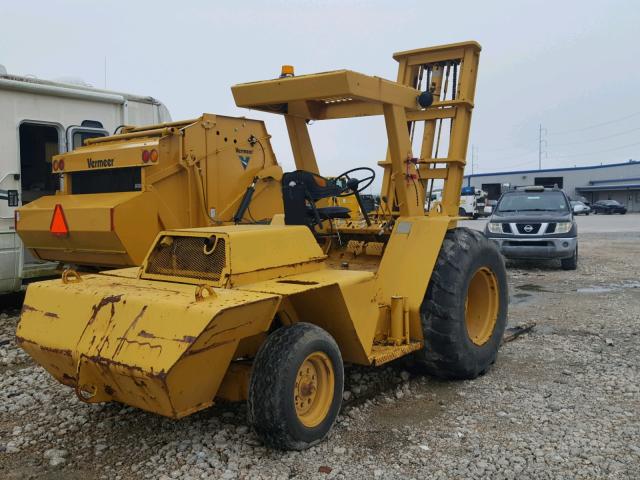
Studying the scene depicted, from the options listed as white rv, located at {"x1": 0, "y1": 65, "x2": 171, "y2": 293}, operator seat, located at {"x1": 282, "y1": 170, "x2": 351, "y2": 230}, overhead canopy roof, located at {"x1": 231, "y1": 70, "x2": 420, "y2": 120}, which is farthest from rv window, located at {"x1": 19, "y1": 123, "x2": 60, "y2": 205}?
operator seat, located at {"x1": 282, "y1": 170, "x2": 351, "y2": 230}

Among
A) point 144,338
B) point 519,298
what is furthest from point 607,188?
point 144,338

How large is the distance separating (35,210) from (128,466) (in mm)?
4520

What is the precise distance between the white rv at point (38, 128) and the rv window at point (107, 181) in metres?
0.88

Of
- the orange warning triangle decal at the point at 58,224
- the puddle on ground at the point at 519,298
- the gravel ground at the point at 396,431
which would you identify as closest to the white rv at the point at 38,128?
the orange warning triangle decal at the point at 58,224

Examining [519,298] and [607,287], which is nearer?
[519,298]

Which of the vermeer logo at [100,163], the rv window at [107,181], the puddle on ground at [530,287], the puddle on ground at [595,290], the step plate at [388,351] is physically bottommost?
the puddle on ground at [530,287]

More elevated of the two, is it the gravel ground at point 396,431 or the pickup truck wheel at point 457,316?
the pickup truck wheel at point 457,316

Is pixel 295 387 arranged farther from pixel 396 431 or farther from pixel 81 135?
pixel 81 135

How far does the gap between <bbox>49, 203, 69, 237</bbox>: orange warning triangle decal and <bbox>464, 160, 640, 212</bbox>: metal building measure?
53.9 meters

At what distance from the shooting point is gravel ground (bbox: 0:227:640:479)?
3.60 metres

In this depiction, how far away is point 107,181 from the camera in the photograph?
23.9ft

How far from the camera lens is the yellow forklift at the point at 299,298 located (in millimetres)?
3332

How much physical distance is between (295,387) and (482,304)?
2.60 m

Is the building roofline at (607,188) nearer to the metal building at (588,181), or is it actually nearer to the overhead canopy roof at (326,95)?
the metal building at (588,181)
